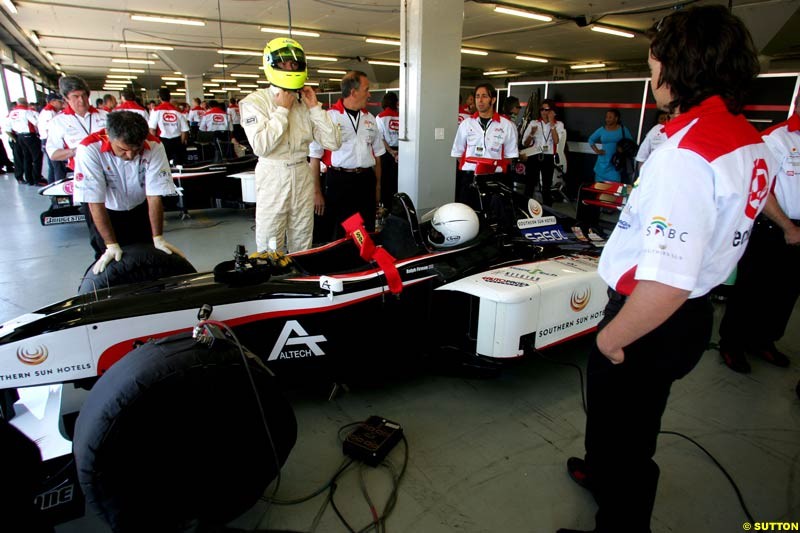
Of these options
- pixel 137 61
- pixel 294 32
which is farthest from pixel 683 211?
pixel 137 61

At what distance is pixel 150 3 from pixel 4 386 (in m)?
9.96

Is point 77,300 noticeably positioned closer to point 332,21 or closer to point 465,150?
point 465,150

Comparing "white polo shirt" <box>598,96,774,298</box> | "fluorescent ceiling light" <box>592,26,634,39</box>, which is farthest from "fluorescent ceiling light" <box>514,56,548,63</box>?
"white polo shirt" <box>598,96,774,298</box>

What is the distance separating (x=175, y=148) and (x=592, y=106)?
8.51 m

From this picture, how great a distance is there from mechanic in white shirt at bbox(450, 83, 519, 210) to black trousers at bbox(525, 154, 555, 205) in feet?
10.7

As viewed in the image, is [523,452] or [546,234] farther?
[546,234]

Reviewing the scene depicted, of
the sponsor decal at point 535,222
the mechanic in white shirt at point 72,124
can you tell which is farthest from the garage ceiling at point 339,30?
the sponsor decal at point 535,222

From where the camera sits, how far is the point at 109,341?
212 centimetres

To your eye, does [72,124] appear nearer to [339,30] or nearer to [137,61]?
[339,30]

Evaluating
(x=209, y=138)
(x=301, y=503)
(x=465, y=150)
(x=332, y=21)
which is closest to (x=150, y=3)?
(x=209, y=138)

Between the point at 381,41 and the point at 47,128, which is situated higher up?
the point at 381,41

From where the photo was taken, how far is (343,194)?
5.07 metres

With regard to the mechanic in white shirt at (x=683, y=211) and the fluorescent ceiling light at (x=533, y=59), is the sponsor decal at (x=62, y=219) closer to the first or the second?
the mechanic in white shirt at (x=683, y=211)

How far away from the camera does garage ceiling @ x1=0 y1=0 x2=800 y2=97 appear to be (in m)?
9.65
